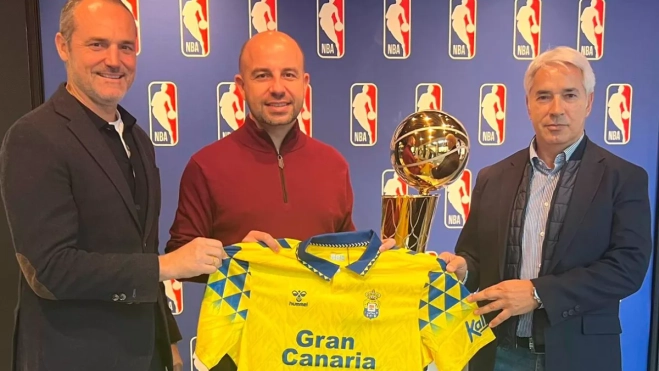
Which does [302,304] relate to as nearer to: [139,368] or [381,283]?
[381,283]

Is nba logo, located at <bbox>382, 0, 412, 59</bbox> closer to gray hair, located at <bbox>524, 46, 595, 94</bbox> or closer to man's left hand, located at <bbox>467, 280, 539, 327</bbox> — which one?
gray hair, located at <bbox>524, 46, 595, 94</bbox>

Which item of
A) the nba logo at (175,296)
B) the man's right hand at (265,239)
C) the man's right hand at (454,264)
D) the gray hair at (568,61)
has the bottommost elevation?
the nba logo at (175,296)

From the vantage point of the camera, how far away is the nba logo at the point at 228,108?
2.41 metres

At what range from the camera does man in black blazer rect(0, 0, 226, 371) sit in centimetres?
114

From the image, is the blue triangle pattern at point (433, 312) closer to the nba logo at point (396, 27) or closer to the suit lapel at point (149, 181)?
the suit lapel at point (149, 181)

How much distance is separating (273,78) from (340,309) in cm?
73

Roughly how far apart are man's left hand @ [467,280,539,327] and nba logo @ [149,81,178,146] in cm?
168

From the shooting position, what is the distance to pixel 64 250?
1.14 metres

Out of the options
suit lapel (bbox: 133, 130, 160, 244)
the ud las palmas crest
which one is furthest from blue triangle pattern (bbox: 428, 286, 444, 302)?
suit lapel (bbox: 133, 130, 160, 244)

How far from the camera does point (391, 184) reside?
253 cm

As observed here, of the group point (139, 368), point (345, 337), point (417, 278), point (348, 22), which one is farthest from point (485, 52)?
point (139, 368)

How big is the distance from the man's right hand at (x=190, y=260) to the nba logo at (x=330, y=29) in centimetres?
145

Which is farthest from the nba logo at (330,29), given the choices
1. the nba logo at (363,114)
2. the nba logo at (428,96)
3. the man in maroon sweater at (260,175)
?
the man in maroon sweater at (260,175)

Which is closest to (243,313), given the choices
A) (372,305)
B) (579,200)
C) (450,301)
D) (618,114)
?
(372,305)
